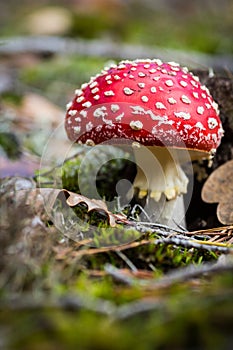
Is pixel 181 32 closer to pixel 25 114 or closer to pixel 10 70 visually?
pixel 10 70

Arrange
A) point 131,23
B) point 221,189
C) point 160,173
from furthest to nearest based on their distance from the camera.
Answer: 1. point 131,23
2. point 221,189
3. point 160,173

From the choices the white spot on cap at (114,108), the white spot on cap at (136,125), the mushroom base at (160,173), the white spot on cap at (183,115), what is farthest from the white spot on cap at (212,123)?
the white spot on cap at (114,108)

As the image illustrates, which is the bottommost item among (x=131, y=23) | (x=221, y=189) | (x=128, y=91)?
(x=221, y=189)

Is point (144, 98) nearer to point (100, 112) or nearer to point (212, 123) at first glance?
point (100, 112)

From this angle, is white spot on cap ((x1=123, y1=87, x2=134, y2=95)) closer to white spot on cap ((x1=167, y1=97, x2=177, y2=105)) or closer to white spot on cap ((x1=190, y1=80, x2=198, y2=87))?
white spot on cap ((x1=167, y1=97, x2=177, y2=105))

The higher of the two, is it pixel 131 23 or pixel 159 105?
pixel 131 23

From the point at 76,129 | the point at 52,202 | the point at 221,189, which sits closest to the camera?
the point at 52,202

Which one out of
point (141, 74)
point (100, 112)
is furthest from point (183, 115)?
point (100, 112)
